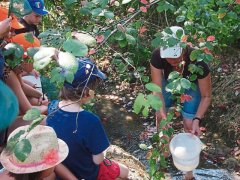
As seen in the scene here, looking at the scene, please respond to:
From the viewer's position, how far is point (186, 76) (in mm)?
3061

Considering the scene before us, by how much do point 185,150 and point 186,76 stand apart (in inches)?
22.5

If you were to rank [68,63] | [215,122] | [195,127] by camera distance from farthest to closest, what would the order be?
[215,122], [195,127], [68,63]

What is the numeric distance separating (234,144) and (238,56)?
133cm

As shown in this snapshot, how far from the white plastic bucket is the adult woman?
0.29 meters

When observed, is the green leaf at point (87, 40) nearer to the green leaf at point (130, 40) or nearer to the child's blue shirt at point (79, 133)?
the green leaf at point (130, 40)

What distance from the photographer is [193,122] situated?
334cm

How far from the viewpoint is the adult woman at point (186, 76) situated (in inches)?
119

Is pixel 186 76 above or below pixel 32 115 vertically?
below

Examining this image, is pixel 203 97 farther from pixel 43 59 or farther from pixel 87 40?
pixel 43 59

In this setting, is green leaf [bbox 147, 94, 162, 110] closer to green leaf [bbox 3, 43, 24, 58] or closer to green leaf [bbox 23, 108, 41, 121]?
green leaf [bbox 23, 108, 41, 121]

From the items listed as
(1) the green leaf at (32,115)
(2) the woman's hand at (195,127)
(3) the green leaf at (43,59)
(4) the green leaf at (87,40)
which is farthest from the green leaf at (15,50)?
(2) the woman's hand at (195,127)

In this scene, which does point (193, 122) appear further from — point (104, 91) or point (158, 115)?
point (104, 91)

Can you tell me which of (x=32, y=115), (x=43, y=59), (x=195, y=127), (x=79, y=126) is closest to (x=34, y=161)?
(x=79, y=126)

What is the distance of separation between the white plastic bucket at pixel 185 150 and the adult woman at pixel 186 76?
0.94ft
